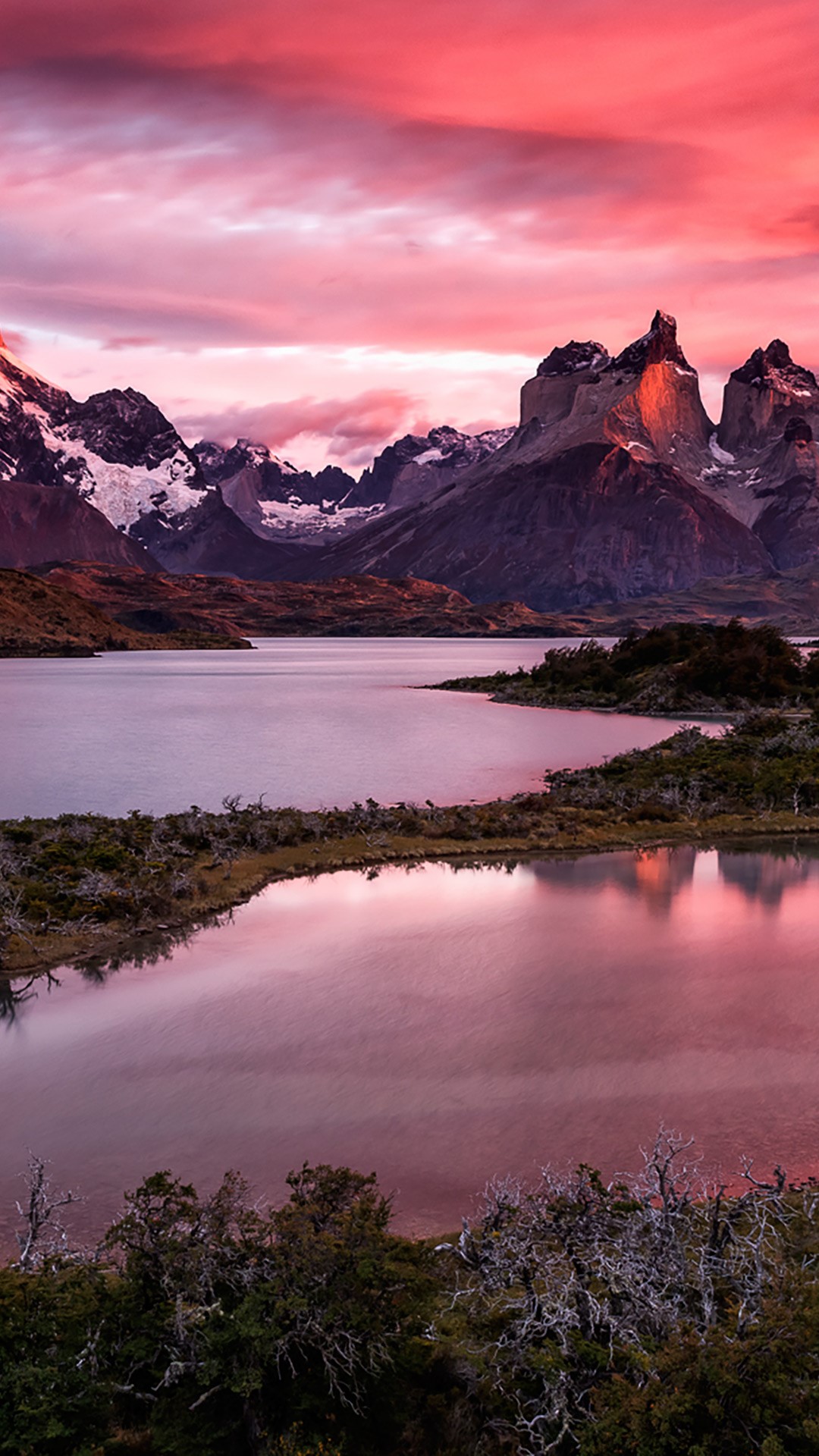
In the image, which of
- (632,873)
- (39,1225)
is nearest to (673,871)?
(632,873)

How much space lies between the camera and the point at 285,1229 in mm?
10898

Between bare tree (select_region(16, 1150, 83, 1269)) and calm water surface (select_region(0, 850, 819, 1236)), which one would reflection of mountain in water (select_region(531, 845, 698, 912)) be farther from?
bare tree (select_region(16, 1150, 83, 1269))

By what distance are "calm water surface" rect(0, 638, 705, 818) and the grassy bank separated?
742 centimetres

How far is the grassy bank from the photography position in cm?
2666

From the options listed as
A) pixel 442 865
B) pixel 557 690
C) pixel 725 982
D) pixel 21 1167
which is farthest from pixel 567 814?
pixel 557 690

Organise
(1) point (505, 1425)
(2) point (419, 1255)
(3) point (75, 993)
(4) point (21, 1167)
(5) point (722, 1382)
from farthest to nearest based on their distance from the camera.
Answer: (3) point (75, 993) → (4) point (21, 1167) → (2) point (419, 1255) → (1) point (505, 1425) → (5) point (722, 1382)

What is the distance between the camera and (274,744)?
75.4 m

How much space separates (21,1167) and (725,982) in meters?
14.7

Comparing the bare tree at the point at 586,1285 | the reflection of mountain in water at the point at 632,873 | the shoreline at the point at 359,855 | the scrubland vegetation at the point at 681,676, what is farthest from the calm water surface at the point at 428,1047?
the scrubland vegetation at the point at 681,676

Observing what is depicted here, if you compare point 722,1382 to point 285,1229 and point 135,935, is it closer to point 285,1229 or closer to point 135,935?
point 285,1229

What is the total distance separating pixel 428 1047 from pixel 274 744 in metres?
56.9

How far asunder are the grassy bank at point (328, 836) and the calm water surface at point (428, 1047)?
66.8 inches

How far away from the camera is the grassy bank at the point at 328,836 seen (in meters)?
26.7

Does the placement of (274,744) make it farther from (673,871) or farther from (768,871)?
(768,871)
